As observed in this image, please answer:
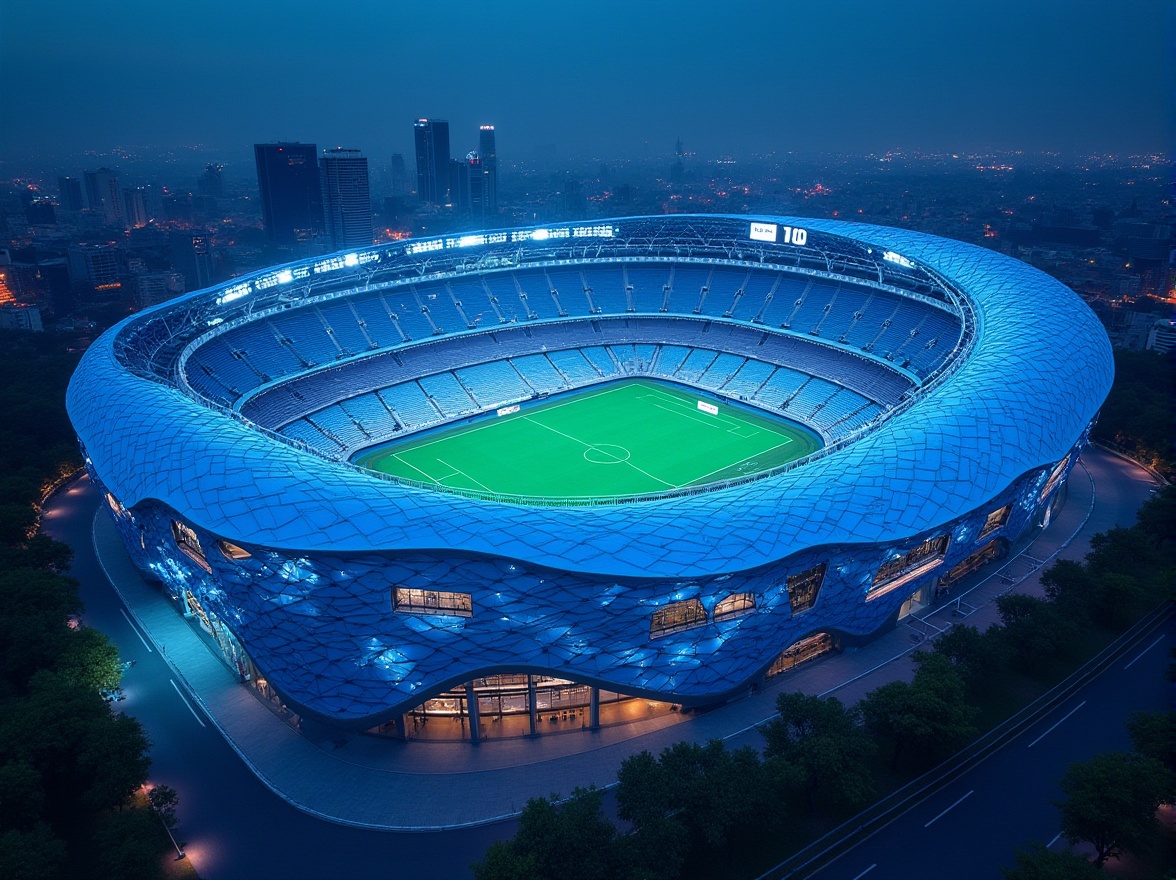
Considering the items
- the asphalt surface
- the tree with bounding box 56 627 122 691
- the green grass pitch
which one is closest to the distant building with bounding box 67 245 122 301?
the green grass pitch

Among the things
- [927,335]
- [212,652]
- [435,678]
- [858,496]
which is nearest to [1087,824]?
[858,496]

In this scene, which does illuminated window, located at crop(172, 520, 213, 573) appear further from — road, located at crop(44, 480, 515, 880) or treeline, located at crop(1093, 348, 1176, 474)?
treeline, located at crop(1093, 348, 1176, 474)

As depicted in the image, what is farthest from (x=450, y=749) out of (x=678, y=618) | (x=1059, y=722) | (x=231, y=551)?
(x=1059, y=722)

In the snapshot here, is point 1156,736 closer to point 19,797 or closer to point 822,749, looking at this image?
point 822,749

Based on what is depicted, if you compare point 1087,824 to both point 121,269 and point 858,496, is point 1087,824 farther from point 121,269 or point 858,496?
point 121,269

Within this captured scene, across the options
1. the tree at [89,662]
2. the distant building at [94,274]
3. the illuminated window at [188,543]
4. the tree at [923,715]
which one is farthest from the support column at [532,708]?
the distant building at [94,274]
